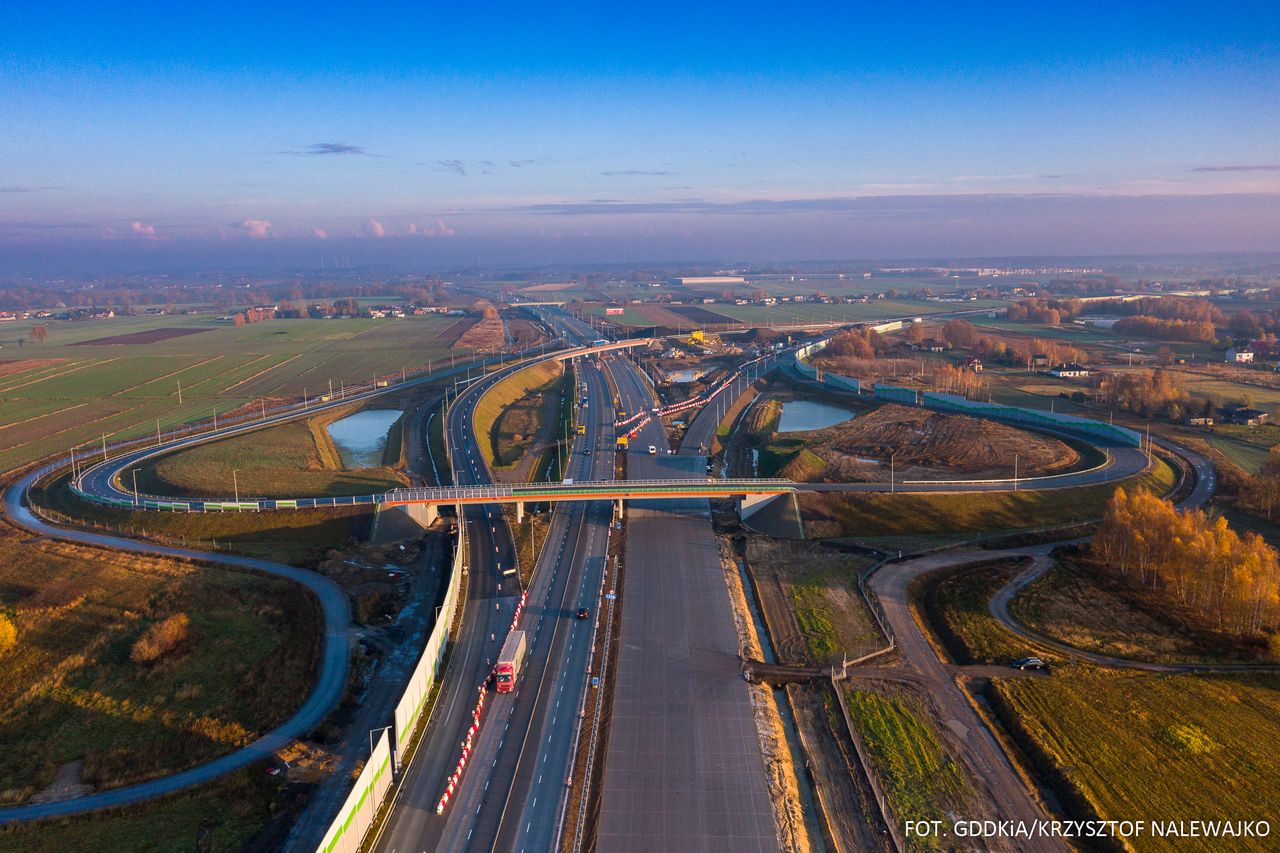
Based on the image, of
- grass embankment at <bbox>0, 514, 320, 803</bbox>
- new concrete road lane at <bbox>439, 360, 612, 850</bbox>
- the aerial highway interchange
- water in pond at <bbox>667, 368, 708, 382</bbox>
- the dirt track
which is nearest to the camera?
new concrete road lane at <bbox>439, 360, 612, 850</bbox>

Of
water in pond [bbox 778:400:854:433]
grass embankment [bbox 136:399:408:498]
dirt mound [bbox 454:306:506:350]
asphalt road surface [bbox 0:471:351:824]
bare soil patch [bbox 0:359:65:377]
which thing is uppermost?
bare soil patch [bbox 0:359:65:377]

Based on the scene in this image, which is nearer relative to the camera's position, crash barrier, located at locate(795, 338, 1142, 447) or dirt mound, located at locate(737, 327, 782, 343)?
crash barrier, located at locate(795, 338, 1142, 447)

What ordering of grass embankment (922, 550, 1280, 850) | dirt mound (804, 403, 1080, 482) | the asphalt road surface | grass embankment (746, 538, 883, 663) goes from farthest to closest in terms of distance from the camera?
dirt mound (804, 403, 1080, 482)
grass embankment (746, 538, 883, 663)
the asphalt road surface
grass embankment (922, 550, 1280, 850)

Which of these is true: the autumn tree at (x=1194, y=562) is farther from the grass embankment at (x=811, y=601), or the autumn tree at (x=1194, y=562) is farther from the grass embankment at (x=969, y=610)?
the grass embankment at (x=811, y=601)

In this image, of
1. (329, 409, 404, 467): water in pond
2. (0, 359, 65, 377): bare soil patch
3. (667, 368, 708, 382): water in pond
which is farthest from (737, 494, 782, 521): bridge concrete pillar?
(0, 359, 65, 377): bare soil patch

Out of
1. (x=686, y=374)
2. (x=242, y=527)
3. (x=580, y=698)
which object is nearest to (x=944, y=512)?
(x=580, y=698)

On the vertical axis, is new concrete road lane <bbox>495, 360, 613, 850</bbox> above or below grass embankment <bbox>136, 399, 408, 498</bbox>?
below

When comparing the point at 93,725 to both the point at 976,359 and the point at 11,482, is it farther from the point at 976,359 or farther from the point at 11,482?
the point at 976,359

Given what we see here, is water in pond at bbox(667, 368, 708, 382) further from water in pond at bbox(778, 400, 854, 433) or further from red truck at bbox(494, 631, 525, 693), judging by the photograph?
red truck at bbox(494, 631, 525, 693)
